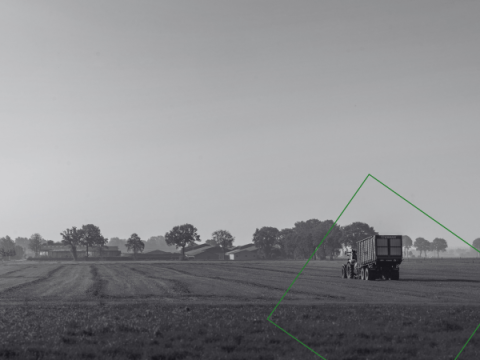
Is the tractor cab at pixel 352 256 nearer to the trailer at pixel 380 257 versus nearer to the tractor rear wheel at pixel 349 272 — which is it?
the tractor rear wheel at pixel 349 272

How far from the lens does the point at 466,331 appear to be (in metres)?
19.2

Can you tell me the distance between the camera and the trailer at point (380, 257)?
52.6m

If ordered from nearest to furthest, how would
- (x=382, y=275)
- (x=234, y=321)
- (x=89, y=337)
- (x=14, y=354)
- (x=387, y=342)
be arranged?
1. (x=14, y=354)
2. (x=387, y=342)
3. (x=89, y=337)
4. (x=234, y=321)
5. (x=382, y=275)

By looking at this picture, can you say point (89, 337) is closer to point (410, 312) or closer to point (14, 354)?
point (14, 354)

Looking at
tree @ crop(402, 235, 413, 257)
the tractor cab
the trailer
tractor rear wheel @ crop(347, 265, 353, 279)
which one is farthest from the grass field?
tractor rear wheel @ crop(347, 265, 353, 279)

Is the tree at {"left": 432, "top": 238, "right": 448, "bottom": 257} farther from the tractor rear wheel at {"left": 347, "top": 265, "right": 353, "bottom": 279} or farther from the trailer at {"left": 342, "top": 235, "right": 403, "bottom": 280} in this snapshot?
the tractor rear wheel at {"left": 347, "top": 265, "right": 353, "bottom": 279}

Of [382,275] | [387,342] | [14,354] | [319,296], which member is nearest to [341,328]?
[387,342]

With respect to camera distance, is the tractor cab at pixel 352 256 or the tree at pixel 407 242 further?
the tractor cab at pixel 352 256

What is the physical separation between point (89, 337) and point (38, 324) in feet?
12.6

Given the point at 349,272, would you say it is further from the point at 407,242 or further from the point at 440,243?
the point at 440,243

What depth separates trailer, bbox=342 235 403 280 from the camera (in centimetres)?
5262

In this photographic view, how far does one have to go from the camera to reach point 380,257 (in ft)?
175

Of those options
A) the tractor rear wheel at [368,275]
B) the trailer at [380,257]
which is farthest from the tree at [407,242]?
the tractor rear wheel at [368,275]

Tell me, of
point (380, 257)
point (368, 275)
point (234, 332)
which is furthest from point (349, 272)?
point (234, 332)
